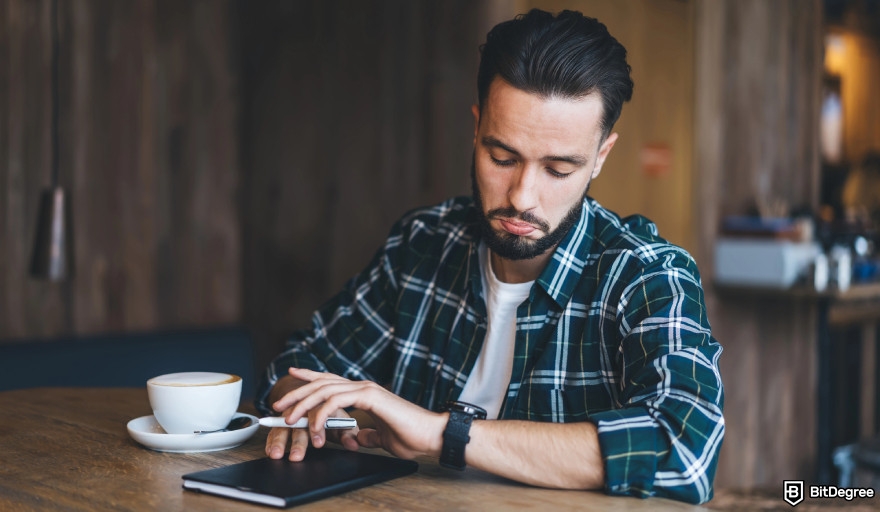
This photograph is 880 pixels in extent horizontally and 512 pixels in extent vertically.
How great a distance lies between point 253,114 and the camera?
3730mm

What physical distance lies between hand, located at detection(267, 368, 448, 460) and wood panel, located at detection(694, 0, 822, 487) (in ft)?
8.60

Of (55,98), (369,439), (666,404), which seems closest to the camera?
(666,404)

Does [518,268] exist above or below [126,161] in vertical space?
below

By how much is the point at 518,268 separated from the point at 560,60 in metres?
0.40

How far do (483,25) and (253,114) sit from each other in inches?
49.7

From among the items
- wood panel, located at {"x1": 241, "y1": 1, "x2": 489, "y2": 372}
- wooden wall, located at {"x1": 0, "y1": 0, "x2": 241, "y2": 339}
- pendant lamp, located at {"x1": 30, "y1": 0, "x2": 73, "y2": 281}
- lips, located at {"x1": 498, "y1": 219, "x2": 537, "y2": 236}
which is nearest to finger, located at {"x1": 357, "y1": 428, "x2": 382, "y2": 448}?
lips, located at {"x1": 498, "y1": 219, "x2": 537, "y2": 236}

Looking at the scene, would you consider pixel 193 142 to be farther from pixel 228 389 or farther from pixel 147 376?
pixel 228 389

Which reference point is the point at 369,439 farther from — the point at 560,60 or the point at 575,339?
the point at 560,60

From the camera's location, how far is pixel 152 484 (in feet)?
3.86

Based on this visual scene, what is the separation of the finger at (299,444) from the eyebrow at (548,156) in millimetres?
578

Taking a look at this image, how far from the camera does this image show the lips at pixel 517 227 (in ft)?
5.15

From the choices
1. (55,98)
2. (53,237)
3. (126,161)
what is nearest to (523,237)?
(53,237)

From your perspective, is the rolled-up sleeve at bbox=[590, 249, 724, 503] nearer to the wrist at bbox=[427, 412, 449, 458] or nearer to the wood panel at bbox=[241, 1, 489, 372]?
the wrist at bbox=[427, 412, 449, 458]

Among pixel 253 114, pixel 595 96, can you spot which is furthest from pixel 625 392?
pixel 253 114
